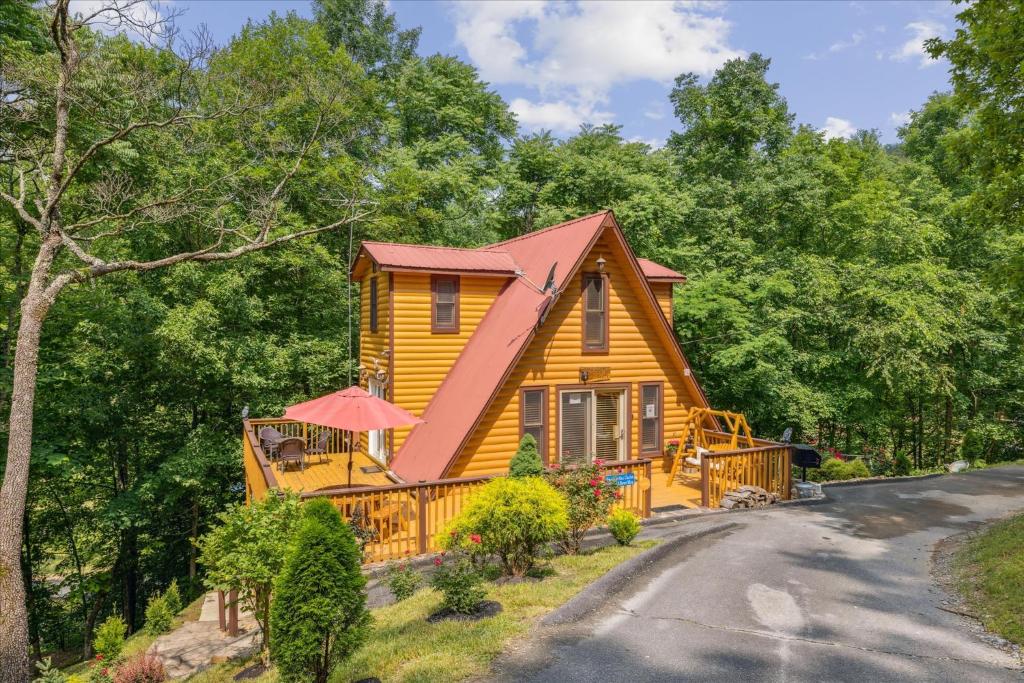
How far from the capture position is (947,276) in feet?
72.4

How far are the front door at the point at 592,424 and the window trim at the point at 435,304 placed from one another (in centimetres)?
356

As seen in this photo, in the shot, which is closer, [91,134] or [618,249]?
[618,249]

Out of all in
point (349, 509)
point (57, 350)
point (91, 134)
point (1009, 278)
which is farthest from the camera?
point (57, 350)

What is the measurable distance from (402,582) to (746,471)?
8957 millimetres

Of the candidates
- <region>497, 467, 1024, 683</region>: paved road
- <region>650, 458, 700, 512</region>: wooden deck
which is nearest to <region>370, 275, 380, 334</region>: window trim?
<region>650, 458, 700, 512</region>: wooden deck

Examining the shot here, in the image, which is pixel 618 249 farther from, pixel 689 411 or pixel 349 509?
pixel 349 509

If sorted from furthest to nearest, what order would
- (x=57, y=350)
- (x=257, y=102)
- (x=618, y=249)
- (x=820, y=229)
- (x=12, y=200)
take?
(x=820, y=229) < (x=57, y=350) < (x=257, y=102) < (x=618, y=249) < (x=12, y=200)

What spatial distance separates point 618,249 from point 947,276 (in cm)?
1673

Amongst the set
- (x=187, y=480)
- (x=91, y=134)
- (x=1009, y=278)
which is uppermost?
(x=91, y=134)

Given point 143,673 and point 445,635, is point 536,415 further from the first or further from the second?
point 143,673

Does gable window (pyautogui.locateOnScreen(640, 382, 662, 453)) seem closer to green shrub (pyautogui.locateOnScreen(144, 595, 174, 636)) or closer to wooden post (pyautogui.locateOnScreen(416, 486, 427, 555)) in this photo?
wooden post (pyautogui.locateOnScreen(416, 486, 427, 555))

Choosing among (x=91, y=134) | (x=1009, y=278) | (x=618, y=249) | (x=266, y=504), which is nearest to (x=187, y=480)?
(x=91, y=134)

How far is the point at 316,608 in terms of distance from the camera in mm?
5258

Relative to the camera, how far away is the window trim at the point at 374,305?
1587 cm
